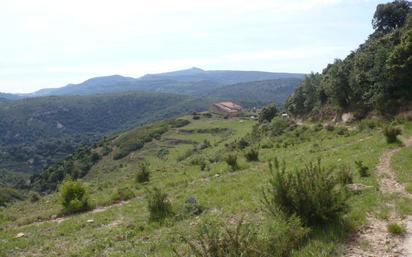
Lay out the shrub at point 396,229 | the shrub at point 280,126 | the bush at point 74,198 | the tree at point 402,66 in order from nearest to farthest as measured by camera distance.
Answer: the shrub at point 396,229
the bush at point 74,198
the tree at point 402,66
the shrub at point 280,126

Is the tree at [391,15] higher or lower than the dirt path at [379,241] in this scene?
higher

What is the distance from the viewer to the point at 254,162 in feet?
89.4

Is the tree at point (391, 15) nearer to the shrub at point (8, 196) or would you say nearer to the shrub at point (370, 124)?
the shrub at point (370, 124)

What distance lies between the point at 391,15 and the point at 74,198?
53.9 meters

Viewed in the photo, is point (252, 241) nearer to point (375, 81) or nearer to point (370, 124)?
point (370, 124)

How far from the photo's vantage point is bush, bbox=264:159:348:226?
9203 mm

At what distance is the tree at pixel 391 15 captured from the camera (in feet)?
183

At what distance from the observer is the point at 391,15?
57375 mm

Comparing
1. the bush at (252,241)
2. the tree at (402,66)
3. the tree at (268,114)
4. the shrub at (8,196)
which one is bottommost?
the shrub at (8,196)

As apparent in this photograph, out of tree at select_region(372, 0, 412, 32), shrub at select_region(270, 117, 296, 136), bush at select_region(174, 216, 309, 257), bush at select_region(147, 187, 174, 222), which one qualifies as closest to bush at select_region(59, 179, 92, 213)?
bush at select_region(147, 187, 174, 222)

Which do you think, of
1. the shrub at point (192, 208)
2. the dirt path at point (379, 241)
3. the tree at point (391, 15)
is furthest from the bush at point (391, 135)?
the tree at point (391, 15)

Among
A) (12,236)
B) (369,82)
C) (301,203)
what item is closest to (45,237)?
(12,236)

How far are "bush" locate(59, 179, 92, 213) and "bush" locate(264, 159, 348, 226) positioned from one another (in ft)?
42.7

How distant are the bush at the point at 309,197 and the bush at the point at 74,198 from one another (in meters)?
13.0
